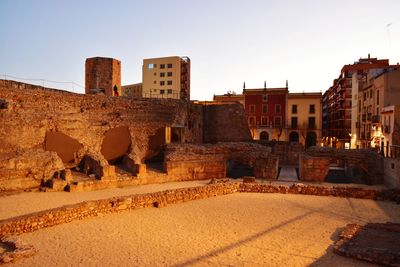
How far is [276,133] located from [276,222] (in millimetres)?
31601

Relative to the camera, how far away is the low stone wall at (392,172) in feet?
56.1

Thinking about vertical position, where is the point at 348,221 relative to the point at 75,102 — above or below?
below

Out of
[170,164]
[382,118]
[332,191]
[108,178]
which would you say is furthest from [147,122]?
[382,118]

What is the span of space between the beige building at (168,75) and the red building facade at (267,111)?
42.1 feet

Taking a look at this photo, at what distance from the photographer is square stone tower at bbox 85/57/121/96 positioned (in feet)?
92.9

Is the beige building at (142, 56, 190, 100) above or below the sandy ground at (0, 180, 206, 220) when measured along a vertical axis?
above

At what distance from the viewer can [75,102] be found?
73.8ft

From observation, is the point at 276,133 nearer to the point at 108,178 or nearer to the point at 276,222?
the point at 108,178

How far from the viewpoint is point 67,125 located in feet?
68.1

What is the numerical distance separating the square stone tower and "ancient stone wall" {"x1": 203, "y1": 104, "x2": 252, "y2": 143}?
9.31m

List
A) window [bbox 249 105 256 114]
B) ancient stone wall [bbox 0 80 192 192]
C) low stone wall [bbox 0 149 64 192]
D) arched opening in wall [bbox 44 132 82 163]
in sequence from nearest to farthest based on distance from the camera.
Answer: low stone wall [bbox 0 149 64 192]
ancient stone wall [bbox 0 80 192 192]
arched opening in wall [bbox 44 132 82 163]
window [bbox 249 105 256 114]

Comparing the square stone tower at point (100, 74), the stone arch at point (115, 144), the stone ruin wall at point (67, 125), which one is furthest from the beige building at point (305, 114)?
the stone arch at point (115, 144)

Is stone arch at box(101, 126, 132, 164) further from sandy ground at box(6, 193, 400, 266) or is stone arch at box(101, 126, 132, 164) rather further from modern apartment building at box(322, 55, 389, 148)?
modern apartment building at box(322, 55, 389, 148)

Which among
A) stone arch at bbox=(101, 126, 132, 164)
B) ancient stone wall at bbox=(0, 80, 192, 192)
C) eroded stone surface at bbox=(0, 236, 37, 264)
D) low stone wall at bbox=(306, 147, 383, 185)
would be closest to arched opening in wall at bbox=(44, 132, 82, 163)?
ancient stone wall at bbox=(0, 80, 192, 192)
